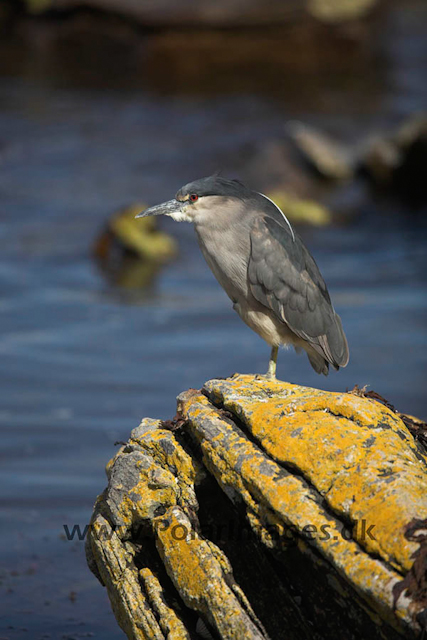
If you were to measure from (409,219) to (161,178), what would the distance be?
19.7 ft

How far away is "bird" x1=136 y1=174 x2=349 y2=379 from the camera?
20.5ft

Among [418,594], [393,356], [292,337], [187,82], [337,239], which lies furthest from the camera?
[187,82]

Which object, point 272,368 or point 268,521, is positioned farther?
point 272,368

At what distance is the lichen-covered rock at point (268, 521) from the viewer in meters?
4.12

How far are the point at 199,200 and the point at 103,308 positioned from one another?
8.59m

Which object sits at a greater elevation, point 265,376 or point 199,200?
point 199,200

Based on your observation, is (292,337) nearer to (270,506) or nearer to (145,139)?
(270,506)

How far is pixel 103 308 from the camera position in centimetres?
1465

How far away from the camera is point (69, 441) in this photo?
10.3 metres

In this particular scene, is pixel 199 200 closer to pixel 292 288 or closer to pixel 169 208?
pixel 169 208

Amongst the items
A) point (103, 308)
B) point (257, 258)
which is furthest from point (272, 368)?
point (103, 308)

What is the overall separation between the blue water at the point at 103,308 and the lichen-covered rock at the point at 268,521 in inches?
74.7

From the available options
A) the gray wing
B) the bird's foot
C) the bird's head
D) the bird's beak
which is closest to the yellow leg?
the bird's foot

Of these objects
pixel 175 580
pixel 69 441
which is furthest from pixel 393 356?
pixel 175 580
